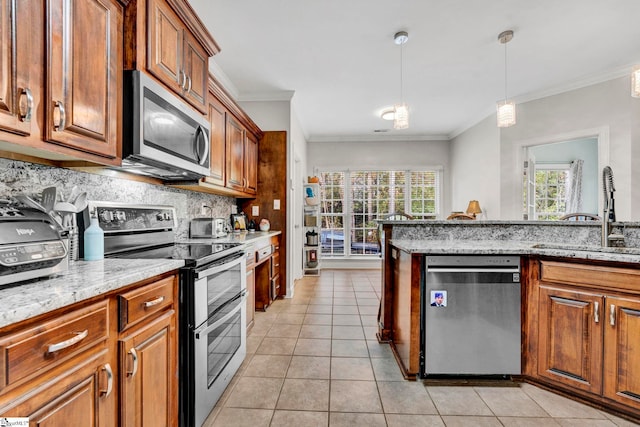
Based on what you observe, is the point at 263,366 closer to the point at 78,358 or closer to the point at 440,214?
the point at 78,358

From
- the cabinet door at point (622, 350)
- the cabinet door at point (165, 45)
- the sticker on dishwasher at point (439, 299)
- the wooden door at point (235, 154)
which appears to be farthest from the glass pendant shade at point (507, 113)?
the cabinet door at point (165, 45)

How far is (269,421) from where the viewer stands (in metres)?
1.63

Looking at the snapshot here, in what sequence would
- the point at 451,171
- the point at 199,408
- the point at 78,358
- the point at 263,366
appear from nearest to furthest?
the point at 78,358 → the point at 199,408 → the point at 263,366 → the point at 451,171

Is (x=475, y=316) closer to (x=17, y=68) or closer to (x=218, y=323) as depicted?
(x=218, y=323)

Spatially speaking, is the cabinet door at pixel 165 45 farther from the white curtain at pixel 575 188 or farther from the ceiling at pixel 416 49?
the white curtain at pixel 575 188

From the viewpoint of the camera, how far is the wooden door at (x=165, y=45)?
1515 mm

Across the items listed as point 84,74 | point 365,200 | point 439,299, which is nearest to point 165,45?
point 84,74

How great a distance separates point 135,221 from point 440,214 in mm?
5810

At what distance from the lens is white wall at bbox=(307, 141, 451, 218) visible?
6336mm

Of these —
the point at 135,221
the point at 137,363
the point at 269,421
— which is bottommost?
the point at 269,421

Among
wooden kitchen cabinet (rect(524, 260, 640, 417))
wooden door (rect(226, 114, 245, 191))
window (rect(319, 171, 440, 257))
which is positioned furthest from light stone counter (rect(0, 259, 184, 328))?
window (rect(319, 171, 440, 257))

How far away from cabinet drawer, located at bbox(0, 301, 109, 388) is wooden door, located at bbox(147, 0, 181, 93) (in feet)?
3.98

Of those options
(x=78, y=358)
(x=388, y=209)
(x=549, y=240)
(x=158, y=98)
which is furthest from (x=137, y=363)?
(x=388, y=209)

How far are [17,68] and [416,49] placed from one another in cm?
313
